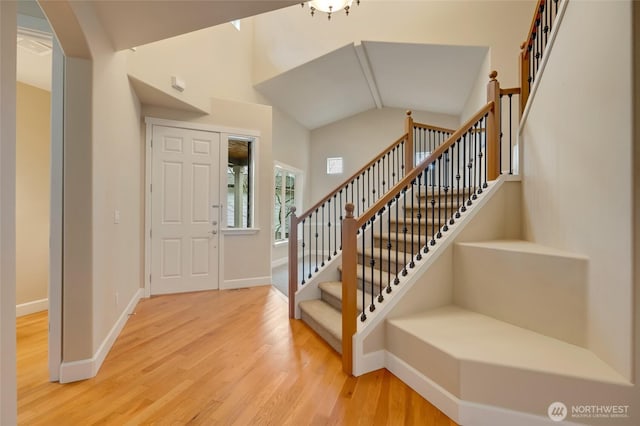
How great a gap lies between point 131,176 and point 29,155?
47.6 inches

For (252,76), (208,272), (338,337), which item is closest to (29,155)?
(208,272)

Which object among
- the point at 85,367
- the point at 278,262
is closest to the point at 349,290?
the point at 85,367

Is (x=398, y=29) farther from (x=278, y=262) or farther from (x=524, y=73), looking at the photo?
(x=278, y=262)

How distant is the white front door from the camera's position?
396 cm

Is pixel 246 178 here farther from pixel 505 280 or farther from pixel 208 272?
pixel 505 280

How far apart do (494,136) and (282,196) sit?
4716 millimetres

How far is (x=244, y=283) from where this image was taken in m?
4.44

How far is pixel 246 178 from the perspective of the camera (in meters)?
4.64

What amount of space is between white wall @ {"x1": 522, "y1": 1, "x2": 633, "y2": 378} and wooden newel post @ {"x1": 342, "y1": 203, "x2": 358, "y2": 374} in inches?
53.0

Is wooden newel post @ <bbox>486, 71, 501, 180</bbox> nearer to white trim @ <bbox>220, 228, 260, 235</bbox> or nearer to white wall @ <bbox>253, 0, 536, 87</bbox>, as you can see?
white wall @ <bbox>253, 0, 536, 87</bbox>

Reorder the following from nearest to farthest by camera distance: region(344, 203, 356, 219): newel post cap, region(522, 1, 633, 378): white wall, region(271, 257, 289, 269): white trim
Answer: region(522, 1, 633, 378): white wall < region(344, 203, 356, 219): newel post cap < region(271, 257, 289, 269): white trim

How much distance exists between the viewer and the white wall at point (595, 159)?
56.9 inches

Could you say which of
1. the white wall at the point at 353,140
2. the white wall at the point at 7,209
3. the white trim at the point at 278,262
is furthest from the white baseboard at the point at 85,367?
the white wall at the point at 353,140

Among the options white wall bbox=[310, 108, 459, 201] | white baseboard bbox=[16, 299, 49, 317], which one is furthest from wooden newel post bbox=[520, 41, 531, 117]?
white baseboard bbox=[16, 299, 49, 317]
